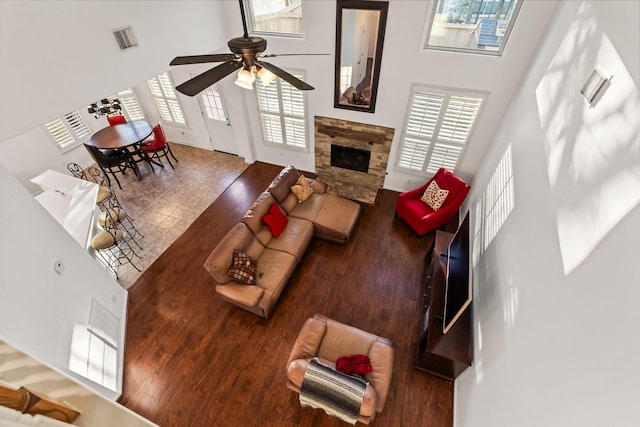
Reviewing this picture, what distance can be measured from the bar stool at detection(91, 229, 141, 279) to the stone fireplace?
4005 millimetres

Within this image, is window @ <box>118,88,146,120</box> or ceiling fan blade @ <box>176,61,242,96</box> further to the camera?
window @ <box>118,88,146,120</box>

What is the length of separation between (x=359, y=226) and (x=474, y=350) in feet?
9.39

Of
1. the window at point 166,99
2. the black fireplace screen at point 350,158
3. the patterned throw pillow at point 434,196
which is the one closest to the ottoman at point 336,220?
the black fireplace screen at point 350,158

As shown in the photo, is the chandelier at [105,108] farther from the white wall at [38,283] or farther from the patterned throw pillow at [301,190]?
the patterned throw pillow at [301,190]

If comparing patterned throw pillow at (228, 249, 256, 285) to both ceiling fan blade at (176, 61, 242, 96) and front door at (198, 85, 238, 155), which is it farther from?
front door at (198, 85, 238, 155)

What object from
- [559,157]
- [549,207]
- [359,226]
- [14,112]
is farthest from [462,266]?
[14,112]

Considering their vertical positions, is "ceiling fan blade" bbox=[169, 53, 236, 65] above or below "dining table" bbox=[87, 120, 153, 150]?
above

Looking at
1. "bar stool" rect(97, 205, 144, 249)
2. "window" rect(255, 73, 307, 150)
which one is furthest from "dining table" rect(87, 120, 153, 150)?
"window" rect(255, 73, 307, 150)

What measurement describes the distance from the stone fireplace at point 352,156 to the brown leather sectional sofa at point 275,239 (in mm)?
898

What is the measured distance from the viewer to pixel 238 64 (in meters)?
2.40

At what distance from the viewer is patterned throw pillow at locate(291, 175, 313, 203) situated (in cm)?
522

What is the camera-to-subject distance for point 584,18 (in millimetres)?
2590

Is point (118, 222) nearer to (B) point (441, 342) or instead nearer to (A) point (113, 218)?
(A) point (113, 218)

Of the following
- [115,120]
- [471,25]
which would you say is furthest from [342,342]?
[115,120]
